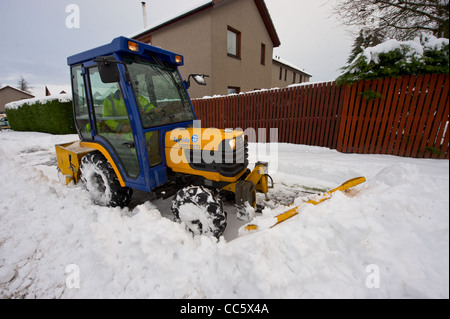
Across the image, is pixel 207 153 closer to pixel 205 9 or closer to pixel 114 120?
A: pixel 114 120

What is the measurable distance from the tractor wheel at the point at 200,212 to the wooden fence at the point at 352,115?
1907mm

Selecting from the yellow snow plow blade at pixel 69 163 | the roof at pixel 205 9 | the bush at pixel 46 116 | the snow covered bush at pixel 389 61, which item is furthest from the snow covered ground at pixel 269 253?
the roof at pixel 205 9

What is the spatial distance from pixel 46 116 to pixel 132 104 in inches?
491

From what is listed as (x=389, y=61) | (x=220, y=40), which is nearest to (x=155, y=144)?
(x=389, y=61)

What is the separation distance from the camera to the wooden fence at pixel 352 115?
7.30ft

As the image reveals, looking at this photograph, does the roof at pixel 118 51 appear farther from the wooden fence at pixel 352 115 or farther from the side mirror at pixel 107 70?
the wooden fence at pixel 352 115

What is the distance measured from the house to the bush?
6288 mm

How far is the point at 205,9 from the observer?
9.45 metres

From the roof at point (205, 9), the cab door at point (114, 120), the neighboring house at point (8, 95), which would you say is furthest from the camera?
the neighboring house at point (8, 95)

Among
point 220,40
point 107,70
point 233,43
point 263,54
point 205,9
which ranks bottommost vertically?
point 107,70

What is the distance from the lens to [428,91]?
254cm
